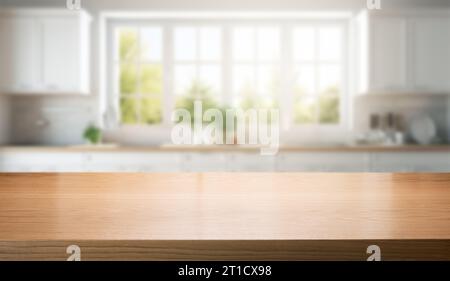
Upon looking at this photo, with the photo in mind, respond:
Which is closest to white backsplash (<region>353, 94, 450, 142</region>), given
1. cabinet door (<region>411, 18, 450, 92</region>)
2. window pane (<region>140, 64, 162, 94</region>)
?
cabinet door (<region>411, 18, 450, 92</region>)

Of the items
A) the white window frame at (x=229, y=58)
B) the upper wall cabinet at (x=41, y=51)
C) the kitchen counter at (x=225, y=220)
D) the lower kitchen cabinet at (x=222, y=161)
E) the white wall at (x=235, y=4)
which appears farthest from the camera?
the white window frame at (x=229, y=58)

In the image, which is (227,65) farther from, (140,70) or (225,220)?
(225,220)

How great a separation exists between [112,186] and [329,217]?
574mm

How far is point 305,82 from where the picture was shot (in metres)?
4.81

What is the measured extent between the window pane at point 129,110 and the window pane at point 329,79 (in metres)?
1.95

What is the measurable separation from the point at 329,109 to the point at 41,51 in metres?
2.90

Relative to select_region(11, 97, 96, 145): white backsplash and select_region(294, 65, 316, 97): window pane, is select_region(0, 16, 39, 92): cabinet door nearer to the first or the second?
select_region(11, 97, 96, 145): white backsplash

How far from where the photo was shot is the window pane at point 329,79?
15.8 feet

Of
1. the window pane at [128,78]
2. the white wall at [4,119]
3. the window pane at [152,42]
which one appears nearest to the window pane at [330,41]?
the window pane at [152,42]

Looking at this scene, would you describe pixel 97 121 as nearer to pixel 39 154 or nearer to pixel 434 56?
pixel 39 154

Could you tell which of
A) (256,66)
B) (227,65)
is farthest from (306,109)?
(227,65)

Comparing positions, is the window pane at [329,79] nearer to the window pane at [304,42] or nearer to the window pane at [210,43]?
the window pane at [304,42]

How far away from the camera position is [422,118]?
4.55m

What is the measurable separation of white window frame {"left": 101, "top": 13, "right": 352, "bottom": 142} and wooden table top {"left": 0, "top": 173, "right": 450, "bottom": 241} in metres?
3.53
